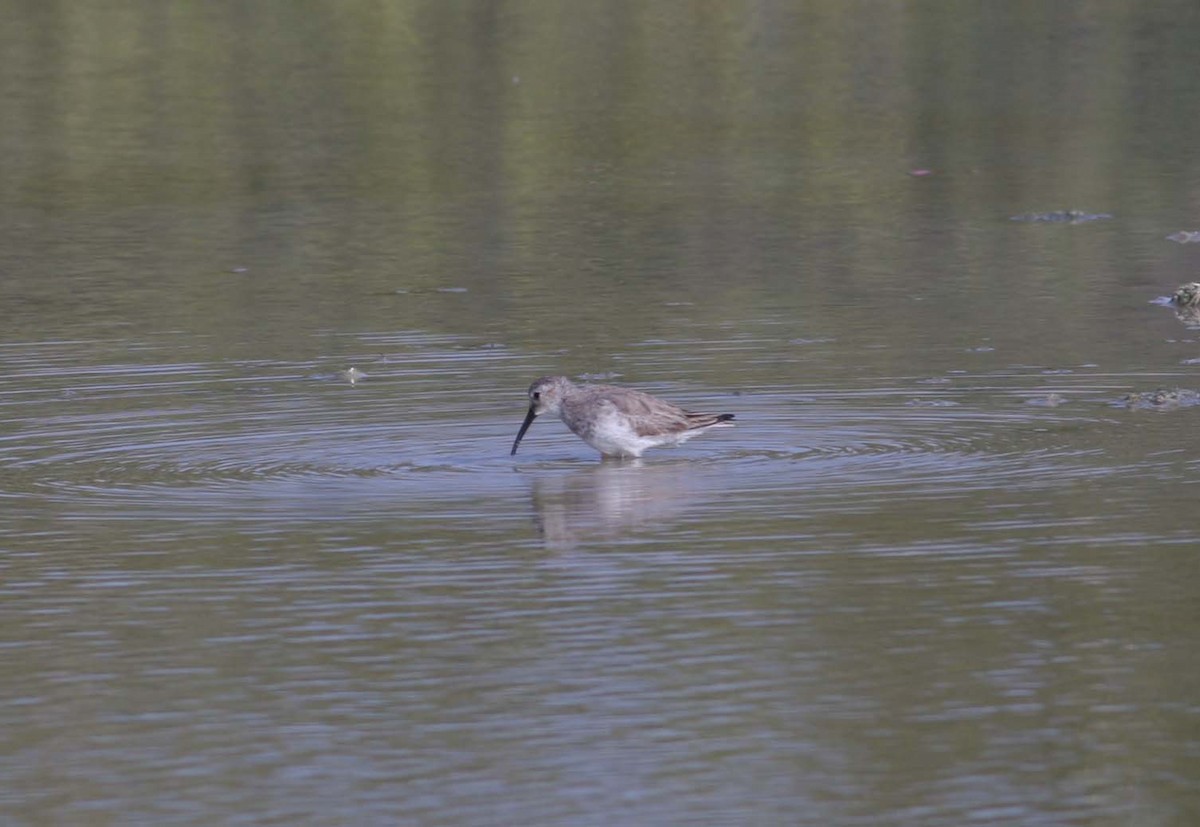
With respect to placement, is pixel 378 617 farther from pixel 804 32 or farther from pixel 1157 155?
pixel 804 32

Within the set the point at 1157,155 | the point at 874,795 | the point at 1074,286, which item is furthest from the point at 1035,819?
the point at 1157,155

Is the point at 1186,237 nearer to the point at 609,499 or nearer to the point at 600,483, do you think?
the point at 600,483

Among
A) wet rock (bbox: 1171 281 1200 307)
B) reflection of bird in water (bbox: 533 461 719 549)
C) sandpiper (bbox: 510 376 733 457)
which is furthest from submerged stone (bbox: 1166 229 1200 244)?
reflection of bird in water (bbox: 533 461 719 549)

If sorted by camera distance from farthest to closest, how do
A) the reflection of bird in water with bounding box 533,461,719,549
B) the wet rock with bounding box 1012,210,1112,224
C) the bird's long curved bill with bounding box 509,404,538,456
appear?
the wet rock with bounding box 1012,210,1112,224 < the bird's long curved bill with bounding box 509,404,538,456 < the reflection of bird in water with bounding box 533,461,719,549

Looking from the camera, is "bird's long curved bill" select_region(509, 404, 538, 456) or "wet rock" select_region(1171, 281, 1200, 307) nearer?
"bird's long curved bill" select_region(509, 404, 538, 456)

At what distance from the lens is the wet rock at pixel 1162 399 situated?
14.1 meters

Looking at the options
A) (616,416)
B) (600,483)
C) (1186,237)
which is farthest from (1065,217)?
(600,483)

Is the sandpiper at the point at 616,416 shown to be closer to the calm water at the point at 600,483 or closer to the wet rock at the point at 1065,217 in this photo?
the calm water at the point at 600,483

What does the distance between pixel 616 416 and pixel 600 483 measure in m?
0.40

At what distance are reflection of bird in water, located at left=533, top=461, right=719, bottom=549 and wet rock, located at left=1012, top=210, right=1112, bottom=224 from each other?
35.1ft

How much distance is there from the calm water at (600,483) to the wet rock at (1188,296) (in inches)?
13.4

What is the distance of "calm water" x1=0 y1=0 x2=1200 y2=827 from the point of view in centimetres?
798

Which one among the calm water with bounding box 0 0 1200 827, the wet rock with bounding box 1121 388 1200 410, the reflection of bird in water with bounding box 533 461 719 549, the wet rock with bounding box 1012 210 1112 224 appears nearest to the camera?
the calm water with bounding box 0 0 1200 827

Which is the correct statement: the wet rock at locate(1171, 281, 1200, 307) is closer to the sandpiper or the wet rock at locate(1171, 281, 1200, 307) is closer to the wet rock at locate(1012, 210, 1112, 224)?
the wet rock at locate(1012, 210, 1112, 224)
